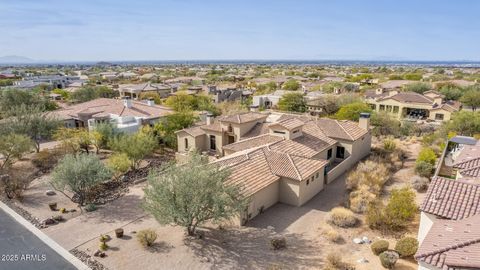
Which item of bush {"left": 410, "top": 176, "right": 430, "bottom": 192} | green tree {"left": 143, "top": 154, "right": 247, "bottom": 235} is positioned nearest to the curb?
green tree {"left": 143, "top": 154, "right": 247, "bottom": 235}

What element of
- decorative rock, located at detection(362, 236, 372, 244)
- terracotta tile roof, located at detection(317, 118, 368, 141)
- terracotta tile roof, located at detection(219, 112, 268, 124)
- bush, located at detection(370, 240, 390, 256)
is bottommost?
decorative rock, located at detection(362, 236, 372, 244)

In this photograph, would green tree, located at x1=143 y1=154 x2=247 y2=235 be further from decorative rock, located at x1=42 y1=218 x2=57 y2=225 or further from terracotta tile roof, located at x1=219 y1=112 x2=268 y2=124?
terracotta tile roof, located at x1=219 y1=112 x2=268 y2=124

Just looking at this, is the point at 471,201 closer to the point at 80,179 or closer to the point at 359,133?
the point at 359,133

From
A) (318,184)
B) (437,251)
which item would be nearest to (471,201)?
(437,251)

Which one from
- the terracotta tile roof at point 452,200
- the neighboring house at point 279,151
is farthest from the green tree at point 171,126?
the terracotta tile roof at point 452,200

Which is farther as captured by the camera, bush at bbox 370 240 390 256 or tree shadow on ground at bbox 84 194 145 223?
tree shadow on ground at bbox 84 194 145 223
